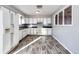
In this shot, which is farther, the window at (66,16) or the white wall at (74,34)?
the window at (66,16)

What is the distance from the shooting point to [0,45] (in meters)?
3.17

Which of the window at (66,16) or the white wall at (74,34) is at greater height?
the window at (66,16)

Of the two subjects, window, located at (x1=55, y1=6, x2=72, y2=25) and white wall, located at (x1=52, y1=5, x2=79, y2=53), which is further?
window, located at (x1=55, y1=6, x2=72, y2=25)

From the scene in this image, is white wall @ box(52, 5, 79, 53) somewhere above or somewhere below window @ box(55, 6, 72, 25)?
below

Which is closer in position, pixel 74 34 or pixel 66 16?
pixel 74 34

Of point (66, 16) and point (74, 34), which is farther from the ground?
point (66, 16)
